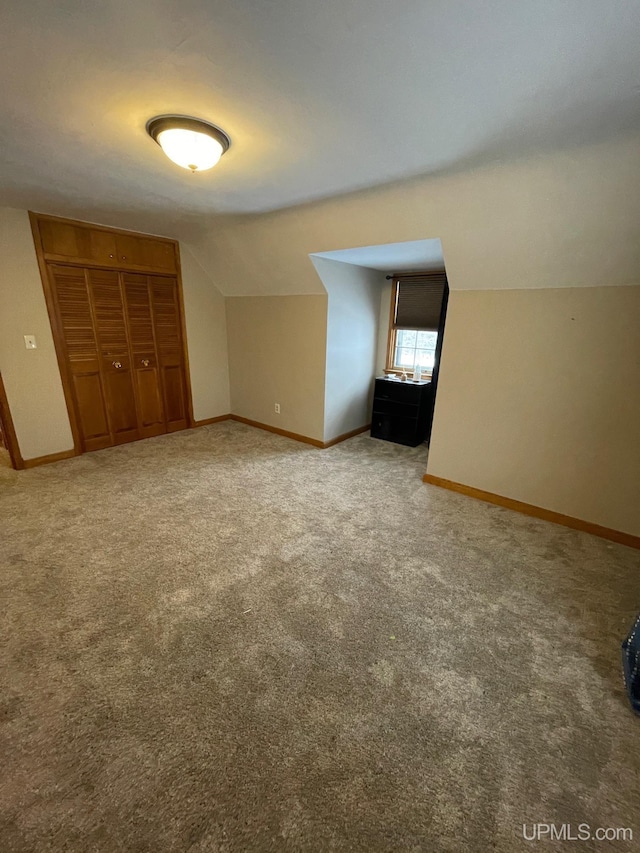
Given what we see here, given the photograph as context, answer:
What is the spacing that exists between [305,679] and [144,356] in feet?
12.2

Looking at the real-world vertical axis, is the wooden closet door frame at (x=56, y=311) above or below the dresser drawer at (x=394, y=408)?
above

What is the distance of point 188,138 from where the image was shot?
1.62 meters

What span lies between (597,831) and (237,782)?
1.14 metres

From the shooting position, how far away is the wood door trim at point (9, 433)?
3.17 metres

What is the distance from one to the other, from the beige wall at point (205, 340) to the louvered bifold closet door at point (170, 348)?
0.12m

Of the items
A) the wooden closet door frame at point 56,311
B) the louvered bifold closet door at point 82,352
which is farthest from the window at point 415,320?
the louvered bifold closet door at point 82,352

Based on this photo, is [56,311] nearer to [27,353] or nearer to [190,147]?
[27,353]

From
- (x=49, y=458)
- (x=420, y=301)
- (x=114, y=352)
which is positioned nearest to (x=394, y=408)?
(x=420, y=301)

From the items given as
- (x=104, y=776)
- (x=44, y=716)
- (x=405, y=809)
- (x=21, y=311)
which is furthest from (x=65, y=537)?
(x=405, y=809)

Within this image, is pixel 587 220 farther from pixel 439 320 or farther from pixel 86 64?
pixel 86 64

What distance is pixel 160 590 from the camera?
A: 6.48ft

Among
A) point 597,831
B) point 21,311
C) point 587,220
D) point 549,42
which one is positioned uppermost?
point 549,42

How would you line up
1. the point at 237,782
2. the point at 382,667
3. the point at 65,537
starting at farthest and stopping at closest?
the point at 65,537, the point at 382,667, the point at 237,782

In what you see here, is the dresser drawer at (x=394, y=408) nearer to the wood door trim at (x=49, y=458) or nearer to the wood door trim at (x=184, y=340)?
the wood door trim at (x=184, y=340)
